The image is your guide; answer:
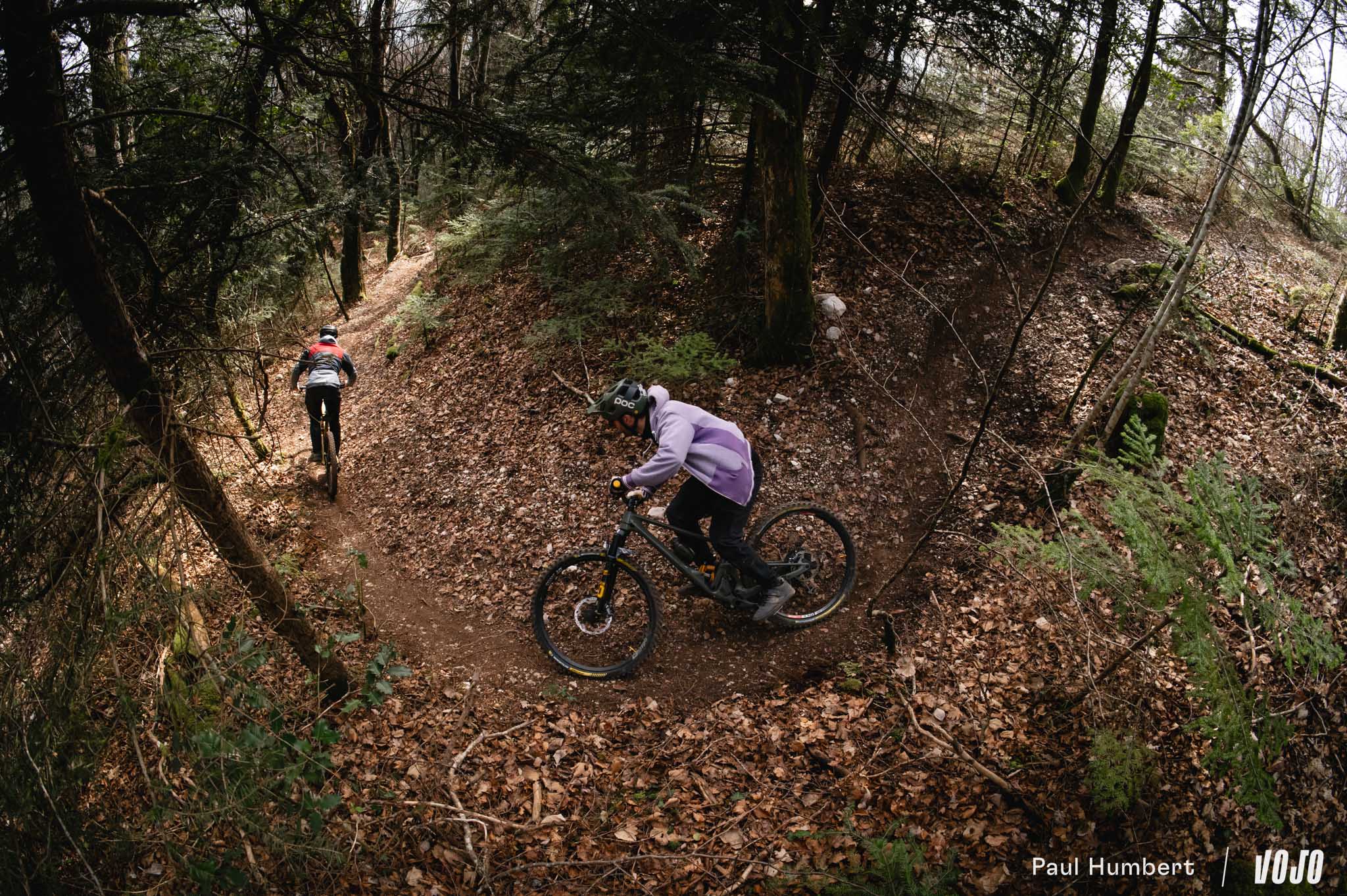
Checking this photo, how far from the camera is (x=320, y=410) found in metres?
9.09

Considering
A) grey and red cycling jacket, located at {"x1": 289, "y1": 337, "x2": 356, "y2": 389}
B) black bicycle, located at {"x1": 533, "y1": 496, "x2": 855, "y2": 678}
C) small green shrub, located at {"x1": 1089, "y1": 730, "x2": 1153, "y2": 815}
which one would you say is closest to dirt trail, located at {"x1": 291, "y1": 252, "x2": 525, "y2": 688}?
black bicycle, located at {"x1": 533, "y1": 496, "x2": 855, "y2": 678}

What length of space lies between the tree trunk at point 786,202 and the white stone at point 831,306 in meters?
0.59

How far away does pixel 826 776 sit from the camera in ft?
15.0

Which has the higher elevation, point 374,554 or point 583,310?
point 583,310

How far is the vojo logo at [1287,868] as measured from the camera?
11.1 feet

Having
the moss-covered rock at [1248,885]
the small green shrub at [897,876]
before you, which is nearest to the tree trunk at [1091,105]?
the moss-covered rock at [1248,885]

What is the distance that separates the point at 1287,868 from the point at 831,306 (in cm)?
707

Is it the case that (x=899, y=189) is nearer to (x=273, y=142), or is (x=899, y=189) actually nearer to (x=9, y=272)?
(x=273, y=142)

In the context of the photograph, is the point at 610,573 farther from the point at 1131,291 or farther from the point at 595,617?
the point at 1131,291

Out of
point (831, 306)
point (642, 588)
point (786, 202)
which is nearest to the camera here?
point (642, 588)

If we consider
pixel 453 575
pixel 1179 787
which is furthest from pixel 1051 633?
pixel 453 575

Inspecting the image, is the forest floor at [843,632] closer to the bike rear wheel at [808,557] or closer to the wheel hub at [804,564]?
the bike rear wheel at [808,557]

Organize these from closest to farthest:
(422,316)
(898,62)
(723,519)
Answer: (723,519)
(898,62)
(422,316)

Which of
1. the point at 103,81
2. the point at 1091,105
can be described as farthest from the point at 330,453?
the point at 1091,105
